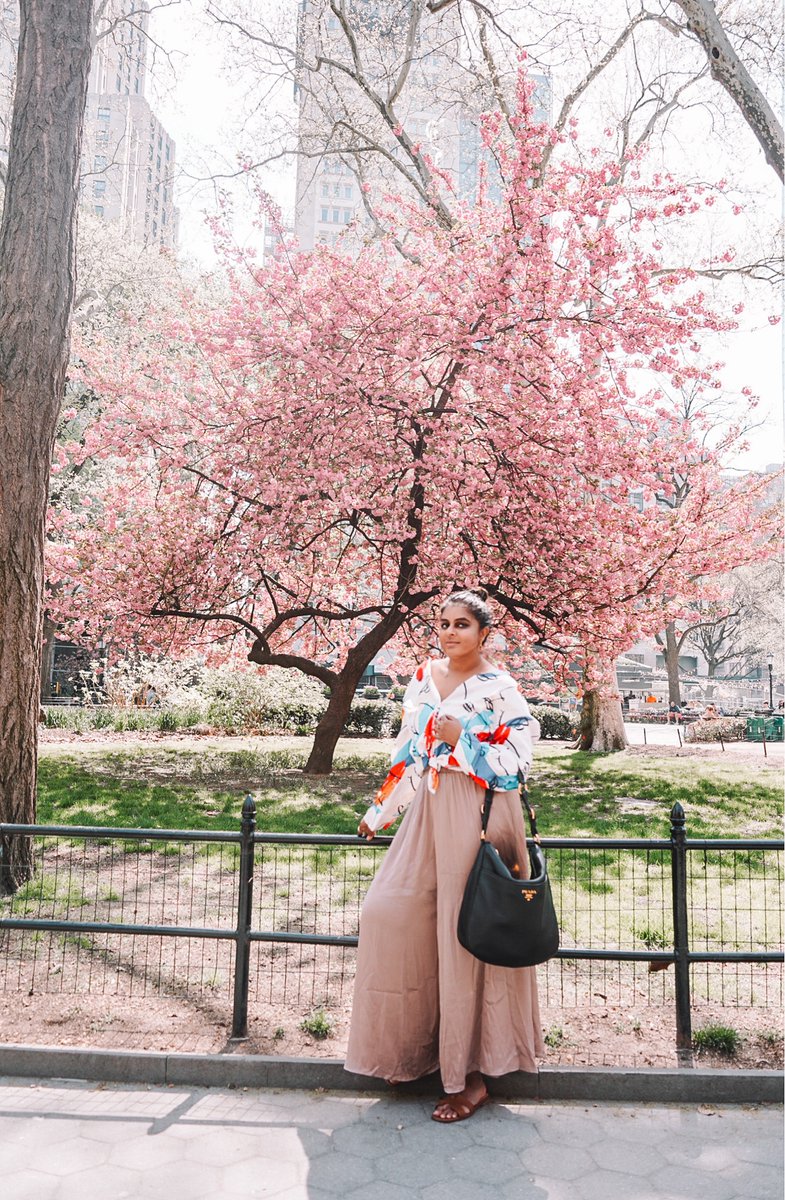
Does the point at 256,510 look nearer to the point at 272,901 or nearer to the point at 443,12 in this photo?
the point at 272,901

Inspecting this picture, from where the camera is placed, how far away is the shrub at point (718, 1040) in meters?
4.09

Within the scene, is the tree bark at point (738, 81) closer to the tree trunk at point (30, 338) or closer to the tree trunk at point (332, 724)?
the tree trunk at point (30, 338)

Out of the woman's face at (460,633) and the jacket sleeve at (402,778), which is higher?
the woman's face at (460,633)

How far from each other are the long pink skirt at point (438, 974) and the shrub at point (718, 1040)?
0.99 metres

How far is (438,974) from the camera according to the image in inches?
141

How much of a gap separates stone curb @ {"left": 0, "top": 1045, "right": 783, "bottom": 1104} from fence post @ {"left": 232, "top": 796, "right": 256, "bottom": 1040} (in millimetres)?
280

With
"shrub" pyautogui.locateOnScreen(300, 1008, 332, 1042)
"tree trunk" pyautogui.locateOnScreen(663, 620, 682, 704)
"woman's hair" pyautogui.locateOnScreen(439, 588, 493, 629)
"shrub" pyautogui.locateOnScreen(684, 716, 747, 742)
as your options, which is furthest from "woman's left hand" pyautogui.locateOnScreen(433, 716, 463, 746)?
"tree trunk" pyautogui.locateOnScreen(663, 620, 682, 704)

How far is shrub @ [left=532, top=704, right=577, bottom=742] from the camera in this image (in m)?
25.2

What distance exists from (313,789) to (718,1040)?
7797 mm

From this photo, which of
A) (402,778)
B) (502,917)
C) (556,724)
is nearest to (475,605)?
(402,778)

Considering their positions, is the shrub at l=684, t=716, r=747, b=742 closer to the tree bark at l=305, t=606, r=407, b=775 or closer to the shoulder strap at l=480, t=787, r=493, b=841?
the tree bark at l=305, t=606, r=407, b=775

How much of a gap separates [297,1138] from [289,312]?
9.59 metres

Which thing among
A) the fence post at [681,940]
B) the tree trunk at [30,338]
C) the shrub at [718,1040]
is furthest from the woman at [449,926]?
the tree trunk at [30,338]

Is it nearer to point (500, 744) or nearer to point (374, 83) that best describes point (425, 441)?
point (500, 744)
